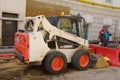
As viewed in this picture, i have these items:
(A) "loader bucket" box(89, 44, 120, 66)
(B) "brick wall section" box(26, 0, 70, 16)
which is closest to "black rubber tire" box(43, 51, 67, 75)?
(A) "loader bucket" box(89, 44, 120, 66)

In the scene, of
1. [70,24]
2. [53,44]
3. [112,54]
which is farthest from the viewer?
[112,54]

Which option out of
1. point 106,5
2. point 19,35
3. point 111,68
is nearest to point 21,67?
point 19,35

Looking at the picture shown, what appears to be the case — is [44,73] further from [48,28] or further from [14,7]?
[14,7]

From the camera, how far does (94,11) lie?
18.7m

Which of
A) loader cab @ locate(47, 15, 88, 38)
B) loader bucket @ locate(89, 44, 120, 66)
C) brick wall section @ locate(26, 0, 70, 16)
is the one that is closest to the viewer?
loader cab @ locate(47, 15, 88, 38)

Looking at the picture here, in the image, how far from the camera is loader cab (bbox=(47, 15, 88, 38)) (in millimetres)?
8070

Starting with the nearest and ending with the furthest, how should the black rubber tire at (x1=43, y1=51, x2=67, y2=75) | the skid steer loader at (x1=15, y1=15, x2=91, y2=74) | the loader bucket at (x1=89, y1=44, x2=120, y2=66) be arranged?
the skid steer loader at (x1=15, y1=15, x2=91, y2=74) < the black rubber tire at (x1=43, y1=51, x2=67, y2=75) < the loader bucket at (x1=89, y1=44, x2=120, y2=66)

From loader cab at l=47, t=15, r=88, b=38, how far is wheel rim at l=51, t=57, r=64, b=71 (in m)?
1.15

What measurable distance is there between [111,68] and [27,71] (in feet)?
10.9

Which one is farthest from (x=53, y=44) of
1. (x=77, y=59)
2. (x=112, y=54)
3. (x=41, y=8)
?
(x=41, y=8)

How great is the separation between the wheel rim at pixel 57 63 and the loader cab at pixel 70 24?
1150mm

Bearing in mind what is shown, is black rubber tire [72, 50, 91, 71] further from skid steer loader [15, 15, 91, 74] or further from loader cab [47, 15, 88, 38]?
loader cab [47, 15, 88, 38]

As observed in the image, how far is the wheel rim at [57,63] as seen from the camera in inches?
303

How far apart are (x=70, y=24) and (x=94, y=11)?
10.7 meters
